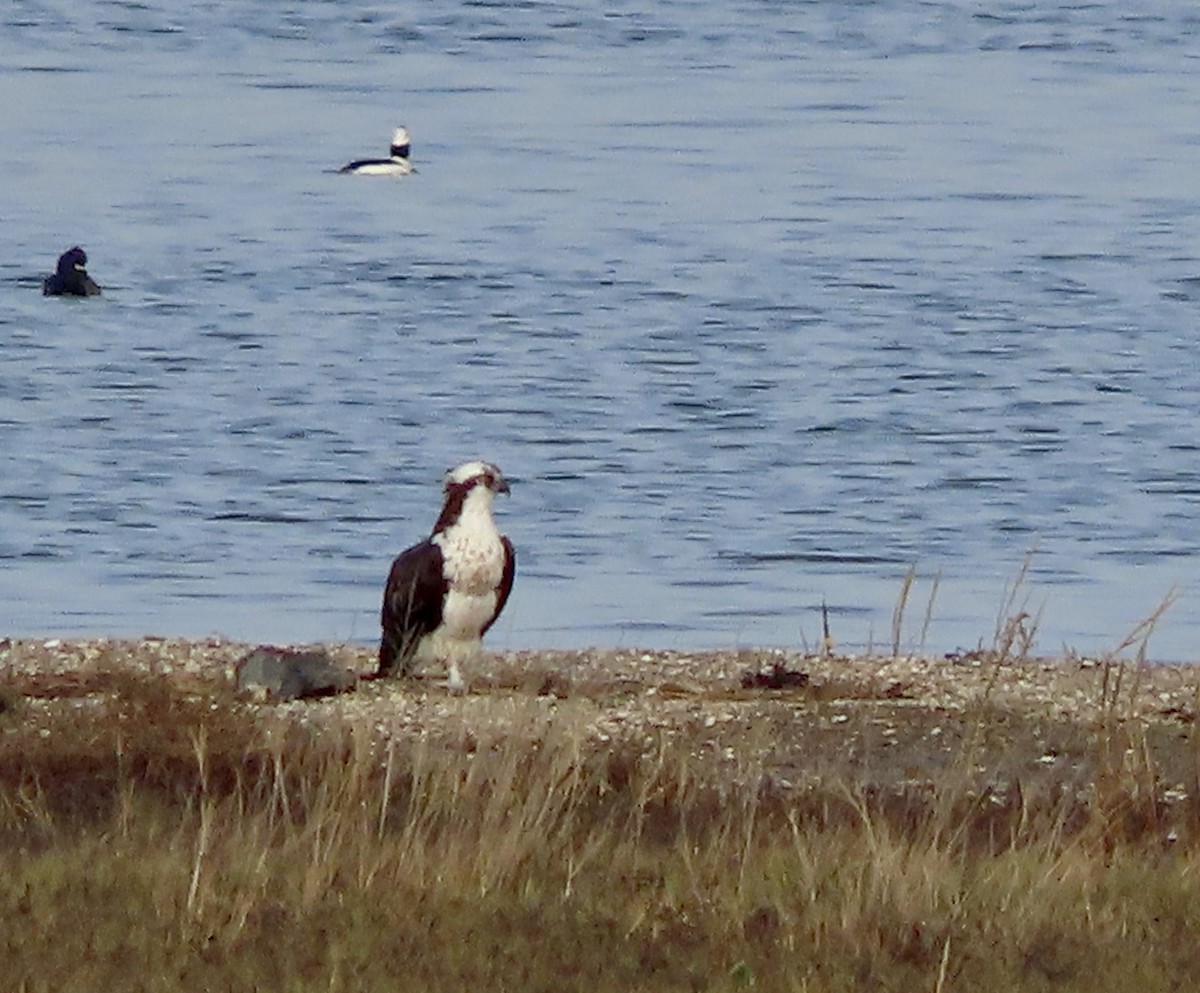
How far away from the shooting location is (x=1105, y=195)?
1566 inches

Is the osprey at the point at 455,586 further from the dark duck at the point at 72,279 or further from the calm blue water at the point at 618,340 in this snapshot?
the dark duck at the point at 72,279

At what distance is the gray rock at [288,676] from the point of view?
11.5m

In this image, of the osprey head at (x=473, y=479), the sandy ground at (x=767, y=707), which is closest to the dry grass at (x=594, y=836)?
the sandy ground at (x=767, y=707)

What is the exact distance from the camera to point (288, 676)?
11562 mm

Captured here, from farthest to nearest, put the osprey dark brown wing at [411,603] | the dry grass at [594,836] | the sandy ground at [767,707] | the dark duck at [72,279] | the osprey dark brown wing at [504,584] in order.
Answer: the dark duck at [72,279]
the osprey dark brown wing at [504,584]
the osprey dark brown wing at [411,603]
the sandy ground at [767,707]
the dry grass at [594,836]

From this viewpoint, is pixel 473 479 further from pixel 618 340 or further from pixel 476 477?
pixel 618 340

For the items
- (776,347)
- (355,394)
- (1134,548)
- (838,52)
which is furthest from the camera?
(838,52)

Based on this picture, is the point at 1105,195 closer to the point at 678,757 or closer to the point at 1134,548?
the point at 1134,548

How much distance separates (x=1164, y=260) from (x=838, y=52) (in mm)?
25248

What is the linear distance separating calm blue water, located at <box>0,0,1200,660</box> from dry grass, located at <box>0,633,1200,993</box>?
14.9 feet

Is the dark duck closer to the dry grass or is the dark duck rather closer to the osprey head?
the dry grass

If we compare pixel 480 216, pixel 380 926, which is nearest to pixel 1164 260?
pixel 480 216

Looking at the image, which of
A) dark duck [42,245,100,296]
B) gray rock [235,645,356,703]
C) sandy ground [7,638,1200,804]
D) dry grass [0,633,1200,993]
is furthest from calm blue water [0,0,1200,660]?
dry grass [0,633,1200,993]

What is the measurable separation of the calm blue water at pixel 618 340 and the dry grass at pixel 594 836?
455cm
